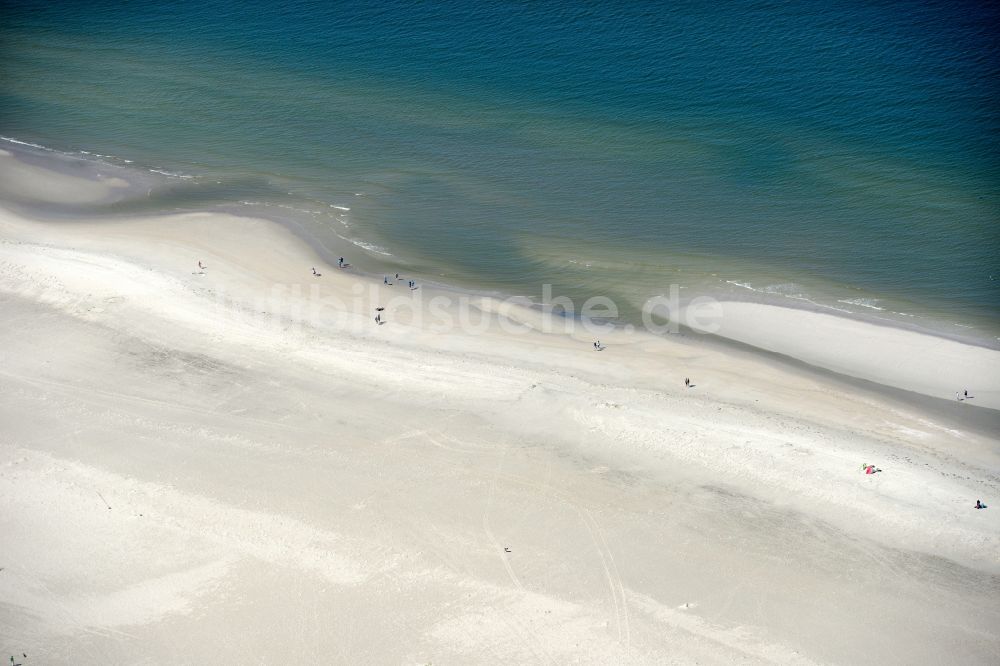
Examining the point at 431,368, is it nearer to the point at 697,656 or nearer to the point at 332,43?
the point at 697,656

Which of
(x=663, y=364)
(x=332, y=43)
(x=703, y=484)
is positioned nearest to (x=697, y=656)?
(x=703, y=484)

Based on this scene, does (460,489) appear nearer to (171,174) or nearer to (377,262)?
(377,262)

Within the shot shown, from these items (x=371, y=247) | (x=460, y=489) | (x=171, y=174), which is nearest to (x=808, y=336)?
(x=460, y=489)

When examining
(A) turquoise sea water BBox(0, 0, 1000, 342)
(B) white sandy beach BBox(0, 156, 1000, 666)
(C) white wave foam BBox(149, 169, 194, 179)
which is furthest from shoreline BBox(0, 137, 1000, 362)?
(B) white sandy beach BBox(0, 156, 1000, 666)

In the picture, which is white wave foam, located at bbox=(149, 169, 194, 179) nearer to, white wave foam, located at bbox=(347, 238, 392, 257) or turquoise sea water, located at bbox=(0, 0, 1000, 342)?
turquoise sea water, located at bbox=(0, 0, 1000, 342)

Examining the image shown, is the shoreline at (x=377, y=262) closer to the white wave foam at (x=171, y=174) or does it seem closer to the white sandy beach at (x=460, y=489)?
the white wave foam at (x=171, y=174)

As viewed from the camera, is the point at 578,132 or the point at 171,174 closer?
the point at 171,174
